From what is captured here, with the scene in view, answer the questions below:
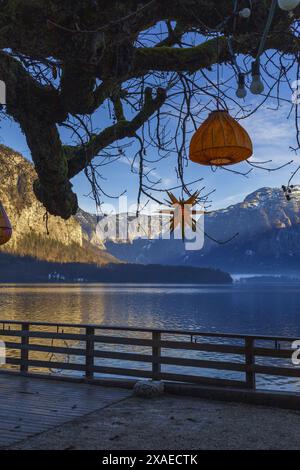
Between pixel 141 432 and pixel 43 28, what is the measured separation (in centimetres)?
448

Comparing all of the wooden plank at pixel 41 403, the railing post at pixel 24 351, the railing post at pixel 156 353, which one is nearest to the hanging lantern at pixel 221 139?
the wooden plank at pixel 41 403

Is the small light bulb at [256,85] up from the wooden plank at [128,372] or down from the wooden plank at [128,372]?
up

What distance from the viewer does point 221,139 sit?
3.46 metres

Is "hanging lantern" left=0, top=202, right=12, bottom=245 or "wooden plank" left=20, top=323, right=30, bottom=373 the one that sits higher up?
"hanging lantern" left=0, top=202, right=12, bottom=245

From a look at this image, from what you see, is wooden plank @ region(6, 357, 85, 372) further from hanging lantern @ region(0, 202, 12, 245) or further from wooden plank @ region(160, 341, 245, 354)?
hanging lantern @ region(0, 202, 12, 245)

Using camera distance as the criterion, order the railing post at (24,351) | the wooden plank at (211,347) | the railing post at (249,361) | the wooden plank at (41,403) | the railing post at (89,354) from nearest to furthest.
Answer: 1. the wooden plank at (41,403)
2. the railing post at (249,361)
3. the wooden plank at (211,347)
4. the railing post at (89,354)
5. the railing post at (24,351)

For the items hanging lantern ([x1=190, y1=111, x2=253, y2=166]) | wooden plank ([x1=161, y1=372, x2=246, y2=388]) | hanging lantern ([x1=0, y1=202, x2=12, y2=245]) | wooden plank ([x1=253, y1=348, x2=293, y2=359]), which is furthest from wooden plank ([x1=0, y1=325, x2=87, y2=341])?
hanging lantern ([x1=190, y1=111, x2=253, y2=166])

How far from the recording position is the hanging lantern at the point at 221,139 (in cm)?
346

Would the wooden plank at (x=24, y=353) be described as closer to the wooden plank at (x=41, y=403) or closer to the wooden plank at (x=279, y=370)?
the wooden plank at (x=41, y=403)

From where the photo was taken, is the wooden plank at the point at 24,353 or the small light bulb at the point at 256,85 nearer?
the small light bulb at the point at 256,85

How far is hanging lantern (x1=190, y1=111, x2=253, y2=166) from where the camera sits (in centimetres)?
346

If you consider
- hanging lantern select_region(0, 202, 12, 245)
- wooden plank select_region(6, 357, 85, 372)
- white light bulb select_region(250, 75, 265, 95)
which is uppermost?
white light bulb select_region(250, 75, 265, 95)
